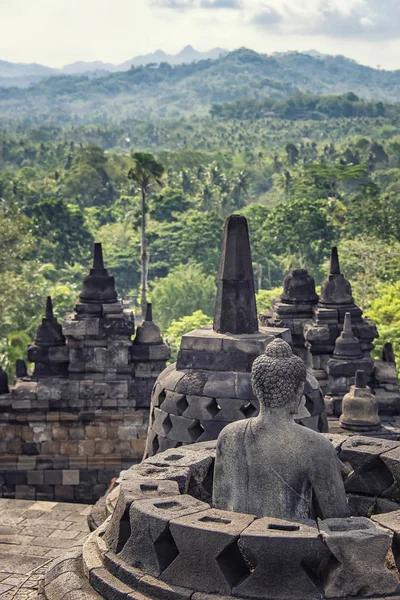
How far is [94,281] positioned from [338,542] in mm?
14249

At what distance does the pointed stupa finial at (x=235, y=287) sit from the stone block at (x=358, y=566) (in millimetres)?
5677

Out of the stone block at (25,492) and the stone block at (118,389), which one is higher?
the stone block at (118,389)

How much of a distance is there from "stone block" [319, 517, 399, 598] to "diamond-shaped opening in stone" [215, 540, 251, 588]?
1.69ft

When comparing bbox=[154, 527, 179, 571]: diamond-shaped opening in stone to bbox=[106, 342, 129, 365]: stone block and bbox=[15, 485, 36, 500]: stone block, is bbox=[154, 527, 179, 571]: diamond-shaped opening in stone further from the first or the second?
bbox=[106, 342, 129, 365]: stone block

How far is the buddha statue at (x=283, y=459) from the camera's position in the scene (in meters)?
7.03

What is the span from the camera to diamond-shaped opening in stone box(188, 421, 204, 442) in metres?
11.0

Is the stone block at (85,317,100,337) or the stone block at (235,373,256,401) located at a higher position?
the stone block at (235,373,256,401)

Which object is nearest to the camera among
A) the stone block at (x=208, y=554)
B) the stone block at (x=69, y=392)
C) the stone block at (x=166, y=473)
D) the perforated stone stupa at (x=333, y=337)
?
the stone block at (x=208, y=554)

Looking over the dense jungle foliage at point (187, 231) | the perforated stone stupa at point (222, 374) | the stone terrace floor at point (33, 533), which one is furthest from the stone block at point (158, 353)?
the dense jungle foliage at point (187, 231)

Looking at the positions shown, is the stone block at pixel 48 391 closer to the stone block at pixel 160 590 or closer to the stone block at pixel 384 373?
the stone block at pixel 384 373

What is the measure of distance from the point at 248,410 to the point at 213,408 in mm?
382

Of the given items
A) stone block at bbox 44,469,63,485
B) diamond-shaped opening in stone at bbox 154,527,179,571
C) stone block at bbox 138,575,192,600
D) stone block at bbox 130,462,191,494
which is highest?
stone block at bbox 130,462,191,494

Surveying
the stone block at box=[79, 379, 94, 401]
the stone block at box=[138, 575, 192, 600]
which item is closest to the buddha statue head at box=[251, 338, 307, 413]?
the stone block at box=[138, 575, 192, 600]

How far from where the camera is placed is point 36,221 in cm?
7088
